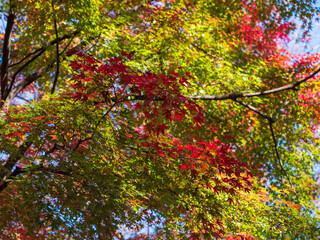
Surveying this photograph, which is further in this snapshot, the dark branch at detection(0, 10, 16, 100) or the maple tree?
the dark branch at detection(0, 10, 16, 100)

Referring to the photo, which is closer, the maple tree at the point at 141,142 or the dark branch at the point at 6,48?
the maple tree at the point at 141,142

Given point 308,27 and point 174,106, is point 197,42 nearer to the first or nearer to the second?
point 308,27

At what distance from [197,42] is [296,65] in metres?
3.34

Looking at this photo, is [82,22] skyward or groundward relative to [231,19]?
groundward

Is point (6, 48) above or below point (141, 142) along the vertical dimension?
above

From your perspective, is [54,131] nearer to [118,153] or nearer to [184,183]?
[118,153]

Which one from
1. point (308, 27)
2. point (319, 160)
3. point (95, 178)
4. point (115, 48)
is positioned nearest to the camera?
point (95, 178)

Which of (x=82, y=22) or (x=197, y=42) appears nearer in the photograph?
(x=82, y=22)

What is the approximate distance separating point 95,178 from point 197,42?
4793mm

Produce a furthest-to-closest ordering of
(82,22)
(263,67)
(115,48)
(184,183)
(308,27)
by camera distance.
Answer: (263,67), (308,27), (115,48), (82,22), (184,183)

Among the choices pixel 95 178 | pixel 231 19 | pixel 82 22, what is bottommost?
pixel 95 178

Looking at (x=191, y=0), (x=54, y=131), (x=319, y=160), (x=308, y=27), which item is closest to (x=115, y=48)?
(x=191, y=0)

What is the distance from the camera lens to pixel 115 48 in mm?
5715

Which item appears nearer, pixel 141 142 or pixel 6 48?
pixel 141 142
